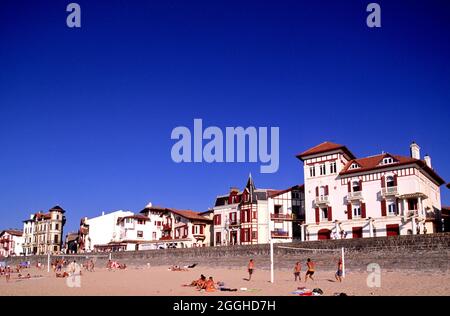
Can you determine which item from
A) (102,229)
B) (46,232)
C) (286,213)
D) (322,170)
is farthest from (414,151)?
(46,232)

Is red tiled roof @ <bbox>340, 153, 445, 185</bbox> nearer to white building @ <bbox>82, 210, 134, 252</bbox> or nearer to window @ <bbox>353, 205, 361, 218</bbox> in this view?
window @ <bbox>353, 205, 361, 218</bbox>

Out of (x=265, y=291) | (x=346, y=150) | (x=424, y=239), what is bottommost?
(x=265, y=291)

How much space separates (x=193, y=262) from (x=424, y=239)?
22150mm

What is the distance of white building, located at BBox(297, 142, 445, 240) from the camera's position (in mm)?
39250

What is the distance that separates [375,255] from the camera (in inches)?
1156

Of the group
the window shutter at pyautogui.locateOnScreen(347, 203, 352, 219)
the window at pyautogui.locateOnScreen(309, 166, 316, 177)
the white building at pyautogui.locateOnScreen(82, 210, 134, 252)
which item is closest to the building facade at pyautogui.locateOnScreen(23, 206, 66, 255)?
the white building at pyautogui.locateOnScreen(82, 210, 134, 252)

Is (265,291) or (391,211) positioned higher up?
(391,211)

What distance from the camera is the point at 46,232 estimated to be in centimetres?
9138

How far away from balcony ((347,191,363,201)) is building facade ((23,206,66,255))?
65624mm

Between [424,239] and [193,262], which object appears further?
[193,262]

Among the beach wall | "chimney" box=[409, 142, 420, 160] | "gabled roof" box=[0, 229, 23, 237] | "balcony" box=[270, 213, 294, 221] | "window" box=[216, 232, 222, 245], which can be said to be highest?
"chimney" box=[409, 142, 420, 160]
